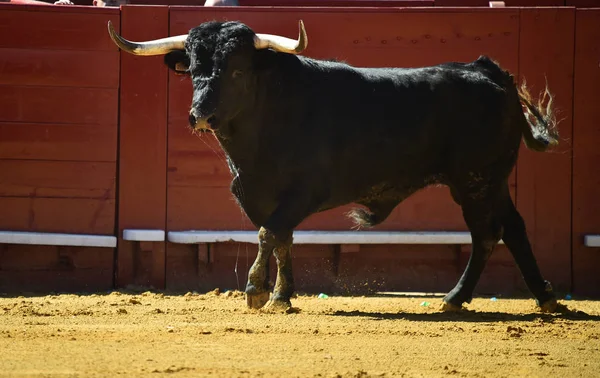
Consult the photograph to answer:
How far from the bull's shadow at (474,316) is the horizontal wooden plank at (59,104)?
2.90m


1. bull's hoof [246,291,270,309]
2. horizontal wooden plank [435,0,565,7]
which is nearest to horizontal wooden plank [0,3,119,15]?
bull's hoof [246,291,270,309]

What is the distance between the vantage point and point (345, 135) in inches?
285

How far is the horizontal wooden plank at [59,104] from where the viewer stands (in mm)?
8867

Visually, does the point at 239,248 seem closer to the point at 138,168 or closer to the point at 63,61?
the point at 138,168

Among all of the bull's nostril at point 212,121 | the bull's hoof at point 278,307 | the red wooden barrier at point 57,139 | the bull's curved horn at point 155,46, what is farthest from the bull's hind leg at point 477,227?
the red wooden barrier at point 57,139

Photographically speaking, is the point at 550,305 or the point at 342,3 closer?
the point at 550,305

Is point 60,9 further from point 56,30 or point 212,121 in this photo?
point 212,121

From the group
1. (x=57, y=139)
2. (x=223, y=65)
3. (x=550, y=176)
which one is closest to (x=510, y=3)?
(x=550, y=176)

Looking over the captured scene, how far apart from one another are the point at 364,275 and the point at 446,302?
169cm

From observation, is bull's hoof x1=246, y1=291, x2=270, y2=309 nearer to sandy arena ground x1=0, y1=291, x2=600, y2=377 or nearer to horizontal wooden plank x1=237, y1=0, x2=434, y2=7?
sandy arena ground x1=0, y1=291, x2=600, y2=377

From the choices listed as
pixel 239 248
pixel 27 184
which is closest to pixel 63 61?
pixel 27 184

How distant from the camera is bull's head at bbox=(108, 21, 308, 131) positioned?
6.55 metres

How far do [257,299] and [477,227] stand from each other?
5.50ft

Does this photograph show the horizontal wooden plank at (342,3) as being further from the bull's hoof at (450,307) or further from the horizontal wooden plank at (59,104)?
the bull's hoof at (450,307)
